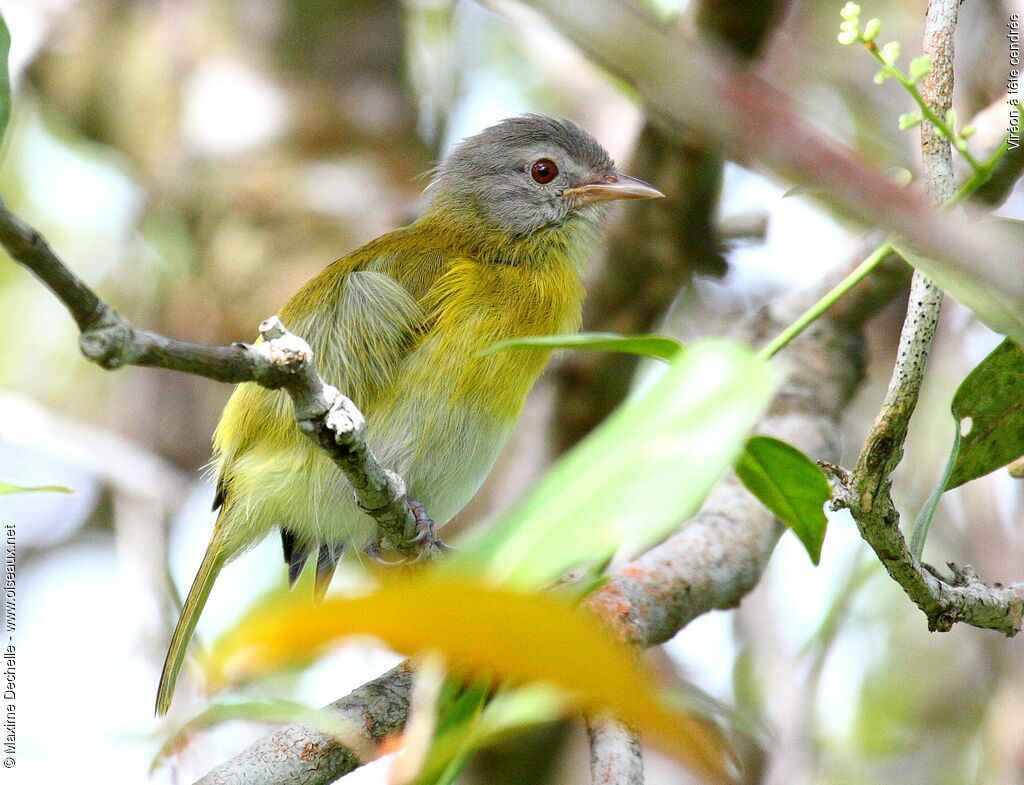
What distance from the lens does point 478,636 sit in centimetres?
76

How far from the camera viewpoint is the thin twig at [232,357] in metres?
1.23

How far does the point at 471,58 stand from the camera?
662cm

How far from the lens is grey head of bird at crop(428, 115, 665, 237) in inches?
157

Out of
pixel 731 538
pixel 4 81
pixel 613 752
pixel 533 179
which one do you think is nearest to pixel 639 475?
pixel 4 81

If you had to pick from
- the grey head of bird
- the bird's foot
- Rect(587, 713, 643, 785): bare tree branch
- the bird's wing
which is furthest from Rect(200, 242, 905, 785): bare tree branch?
the bird's wing

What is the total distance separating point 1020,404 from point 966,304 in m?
0.50

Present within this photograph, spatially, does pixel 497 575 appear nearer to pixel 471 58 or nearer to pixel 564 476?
pixel 564 476

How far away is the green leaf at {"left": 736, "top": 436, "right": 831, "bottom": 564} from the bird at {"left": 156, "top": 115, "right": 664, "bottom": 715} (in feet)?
4.73

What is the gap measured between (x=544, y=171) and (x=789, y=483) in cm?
264

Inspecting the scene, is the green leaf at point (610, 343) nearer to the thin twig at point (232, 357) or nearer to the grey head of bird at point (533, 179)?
the thin twig at point (232, 357)

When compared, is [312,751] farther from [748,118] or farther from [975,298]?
[748,118]

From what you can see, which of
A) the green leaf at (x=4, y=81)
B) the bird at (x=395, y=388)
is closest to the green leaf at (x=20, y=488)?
the green leaf at (x=4, y=81)

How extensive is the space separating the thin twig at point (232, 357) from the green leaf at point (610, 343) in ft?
1.23

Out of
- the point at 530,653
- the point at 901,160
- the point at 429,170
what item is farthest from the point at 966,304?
the point at 429,170
